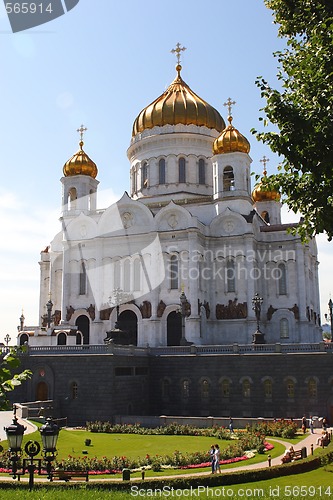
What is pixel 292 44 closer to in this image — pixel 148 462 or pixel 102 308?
pixel 148 462

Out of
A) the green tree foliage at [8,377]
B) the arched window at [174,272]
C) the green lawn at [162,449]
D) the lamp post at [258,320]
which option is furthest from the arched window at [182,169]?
the green tree foliage at [8,377]

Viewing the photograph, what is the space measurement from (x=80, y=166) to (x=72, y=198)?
319 cm

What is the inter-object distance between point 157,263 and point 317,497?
1395 inches

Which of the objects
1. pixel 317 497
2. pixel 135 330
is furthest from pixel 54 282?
pixel 317 497

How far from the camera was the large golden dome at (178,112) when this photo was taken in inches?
2207

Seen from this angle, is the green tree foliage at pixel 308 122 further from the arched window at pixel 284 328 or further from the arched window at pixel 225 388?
the arched window at pixel 284 328

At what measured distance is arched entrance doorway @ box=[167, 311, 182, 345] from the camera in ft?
156

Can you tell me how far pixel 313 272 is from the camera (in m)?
55.8

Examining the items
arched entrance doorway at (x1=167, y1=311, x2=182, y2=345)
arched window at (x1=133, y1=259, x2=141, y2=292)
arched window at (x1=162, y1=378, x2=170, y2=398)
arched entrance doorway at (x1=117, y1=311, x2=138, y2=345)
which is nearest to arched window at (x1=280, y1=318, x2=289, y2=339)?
arched entrance doorway at (x1=167, y1=311, x2=182, y2=345)

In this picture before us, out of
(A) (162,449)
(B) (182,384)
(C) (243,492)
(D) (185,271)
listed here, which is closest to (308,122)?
(C) (243,492)

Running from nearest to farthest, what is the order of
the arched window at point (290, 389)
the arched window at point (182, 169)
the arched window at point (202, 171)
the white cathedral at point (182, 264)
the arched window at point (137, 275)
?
the arched window at point (290, 389)
the white cathedral at point (182, 264)
the arched window at point (137, 275)
the arched window at point (182, 169)
the arched window at point (202, 171)

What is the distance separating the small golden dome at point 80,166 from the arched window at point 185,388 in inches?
961

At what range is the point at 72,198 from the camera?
5684cm

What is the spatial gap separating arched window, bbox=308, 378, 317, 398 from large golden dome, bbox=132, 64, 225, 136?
28293 millimetres
